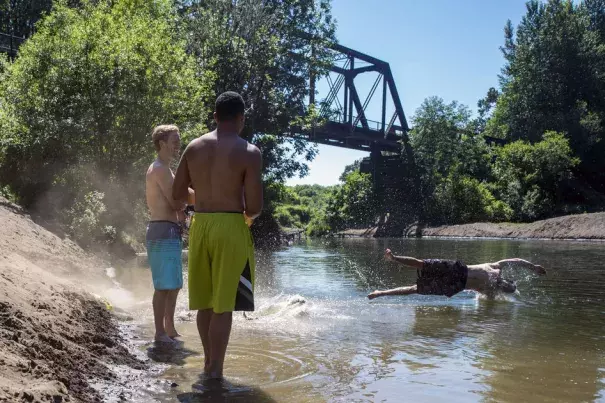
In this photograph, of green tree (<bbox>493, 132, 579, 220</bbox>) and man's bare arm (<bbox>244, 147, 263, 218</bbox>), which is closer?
man's bare arm (<bbox>244, 147, 263, 218</bbox>)

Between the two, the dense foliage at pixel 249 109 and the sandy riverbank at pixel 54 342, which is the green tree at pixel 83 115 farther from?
the sandy riverbank at pixel 54 342

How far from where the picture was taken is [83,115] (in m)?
15.3

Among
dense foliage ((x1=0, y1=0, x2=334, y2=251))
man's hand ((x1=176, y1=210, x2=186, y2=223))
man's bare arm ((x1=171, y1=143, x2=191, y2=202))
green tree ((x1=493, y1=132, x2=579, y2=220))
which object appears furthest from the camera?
green tree ((x1=493, y1=132, x2=579, y2=220))

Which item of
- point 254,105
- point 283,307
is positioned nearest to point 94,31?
point 283,307

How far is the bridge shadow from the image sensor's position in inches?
153

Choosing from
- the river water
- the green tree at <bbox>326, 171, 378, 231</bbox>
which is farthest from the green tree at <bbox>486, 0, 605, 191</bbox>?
the river water

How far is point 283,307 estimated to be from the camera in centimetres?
788

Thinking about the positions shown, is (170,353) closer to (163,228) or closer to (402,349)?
(163,228)

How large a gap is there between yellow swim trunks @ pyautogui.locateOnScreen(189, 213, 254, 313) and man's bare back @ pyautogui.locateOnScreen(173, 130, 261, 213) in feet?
0.27

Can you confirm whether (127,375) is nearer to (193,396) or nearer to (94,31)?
(193,396)

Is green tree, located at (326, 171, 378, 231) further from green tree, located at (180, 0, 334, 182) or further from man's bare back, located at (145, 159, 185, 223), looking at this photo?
man's bare back, located at (145, 159, 185, 223)

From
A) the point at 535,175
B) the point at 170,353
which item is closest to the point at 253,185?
the point at 170,353

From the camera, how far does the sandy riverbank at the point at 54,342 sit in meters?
3.26

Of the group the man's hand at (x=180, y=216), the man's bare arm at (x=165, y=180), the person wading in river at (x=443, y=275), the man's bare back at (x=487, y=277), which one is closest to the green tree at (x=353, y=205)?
the man's bare back at (x=487, y=277)
